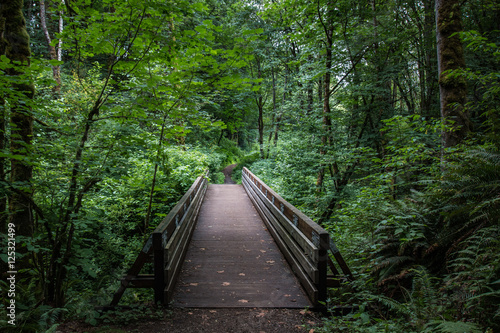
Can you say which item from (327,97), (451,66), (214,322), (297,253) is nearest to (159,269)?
(214,322)

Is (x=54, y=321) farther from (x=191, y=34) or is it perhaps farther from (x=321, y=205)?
(x=321, y=205)

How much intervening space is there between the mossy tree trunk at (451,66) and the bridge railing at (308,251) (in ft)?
10.7

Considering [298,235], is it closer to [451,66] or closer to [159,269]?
[159,269]

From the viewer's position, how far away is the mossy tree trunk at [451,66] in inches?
186

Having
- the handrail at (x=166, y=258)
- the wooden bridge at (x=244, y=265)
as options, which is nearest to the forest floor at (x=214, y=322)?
the wooden bridge at (x=244, y=265)

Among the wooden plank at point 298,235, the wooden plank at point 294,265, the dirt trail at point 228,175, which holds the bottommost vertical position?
the wooden plank at point 294,265

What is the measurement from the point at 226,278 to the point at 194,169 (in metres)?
7.83

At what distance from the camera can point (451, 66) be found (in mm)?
4816

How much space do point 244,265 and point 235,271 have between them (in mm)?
307

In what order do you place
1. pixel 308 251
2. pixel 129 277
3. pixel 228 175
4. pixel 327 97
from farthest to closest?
pixel 228 175
pixel 327 97
pixel 308 251
pixel 129 277

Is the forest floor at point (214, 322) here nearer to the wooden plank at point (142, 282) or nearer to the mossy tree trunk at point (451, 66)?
the wooden plank at point (142, 282)

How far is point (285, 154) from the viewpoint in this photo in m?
12.3

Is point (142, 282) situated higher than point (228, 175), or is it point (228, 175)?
point (228, 175)

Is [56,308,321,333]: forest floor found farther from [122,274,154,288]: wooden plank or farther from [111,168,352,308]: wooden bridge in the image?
[122,274,154,288]: wooden plank
